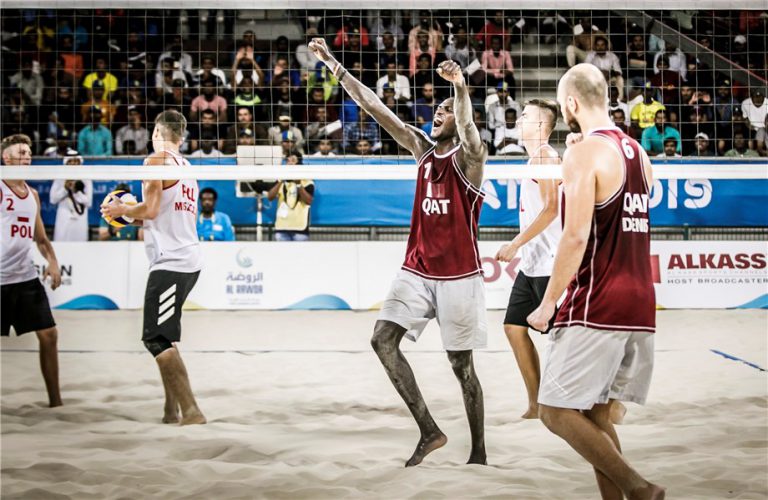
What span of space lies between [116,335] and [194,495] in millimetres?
5943

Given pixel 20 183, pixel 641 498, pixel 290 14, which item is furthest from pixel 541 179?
pixel 290 14

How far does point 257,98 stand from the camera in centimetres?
1262

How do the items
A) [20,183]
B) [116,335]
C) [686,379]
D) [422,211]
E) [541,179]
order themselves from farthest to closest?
[116,335], [686,379], [20,183], [541,179], [422,211]

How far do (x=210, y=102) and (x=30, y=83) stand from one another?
3.36 meters

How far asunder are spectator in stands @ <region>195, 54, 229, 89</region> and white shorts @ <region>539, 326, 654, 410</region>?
9.08 m

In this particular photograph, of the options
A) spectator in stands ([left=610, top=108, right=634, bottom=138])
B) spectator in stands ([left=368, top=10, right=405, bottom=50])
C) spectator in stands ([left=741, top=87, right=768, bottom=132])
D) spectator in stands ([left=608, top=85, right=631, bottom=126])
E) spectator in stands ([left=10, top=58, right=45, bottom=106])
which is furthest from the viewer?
spectator in stands ([left=10, top=58, right=45, bottom=106])

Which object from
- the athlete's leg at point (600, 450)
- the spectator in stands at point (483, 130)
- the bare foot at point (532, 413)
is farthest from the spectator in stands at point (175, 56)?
the athlete's leg at point (600, 450)

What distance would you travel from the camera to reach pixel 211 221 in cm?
1184

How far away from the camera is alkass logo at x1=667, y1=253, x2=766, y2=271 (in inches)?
467

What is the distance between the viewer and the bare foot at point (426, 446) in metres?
4.69

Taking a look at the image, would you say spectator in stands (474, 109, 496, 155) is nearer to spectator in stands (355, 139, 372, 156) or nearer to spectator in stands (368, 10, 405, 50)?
spectator in stands (355, 139, 372, 156)

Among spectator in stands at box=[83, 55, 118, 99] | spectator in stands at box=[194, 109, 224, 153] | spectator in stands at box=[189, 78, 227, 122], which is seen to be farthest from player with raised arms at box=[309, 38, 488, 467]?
spectator in stands at box=[83, 55, 118, 99]

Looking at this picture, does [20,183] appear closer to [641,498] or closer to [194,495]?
[194,495]

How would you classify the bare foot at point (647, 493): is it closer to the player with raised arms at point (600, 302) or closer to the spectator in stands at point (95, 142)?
the player with raised arms at point (600, 302)
